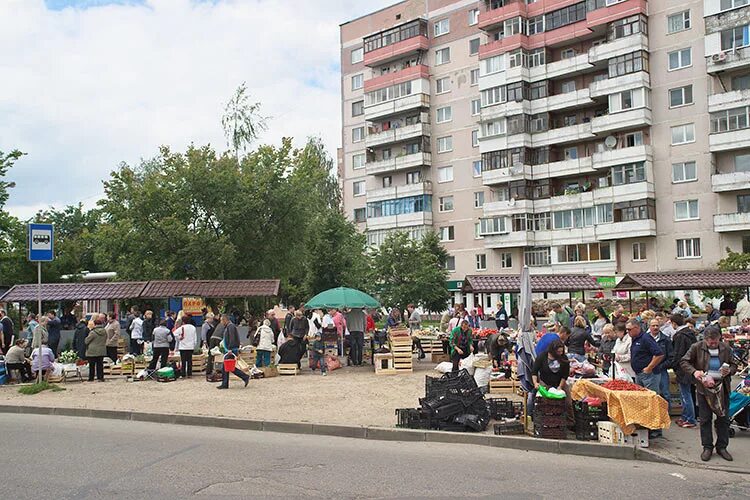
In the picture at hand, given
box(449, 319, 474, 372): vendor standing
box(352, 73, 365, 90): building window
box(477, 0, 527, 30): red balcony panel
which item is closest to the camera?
box(449, 319, 474, 372): vendor standing

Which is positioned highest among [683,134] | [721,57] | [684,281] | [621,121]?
[721,57]

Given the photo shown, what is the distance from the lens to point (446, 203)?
63688 mm

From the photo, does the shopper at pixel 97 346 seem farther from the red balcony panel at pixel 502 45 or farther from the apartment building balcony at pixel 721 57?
the red balcony panel at pixel 502 45

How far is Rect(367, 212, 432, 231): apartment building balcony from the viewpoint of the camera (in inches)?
2507

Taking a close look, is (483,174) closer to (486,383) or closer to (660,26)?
(660,26)

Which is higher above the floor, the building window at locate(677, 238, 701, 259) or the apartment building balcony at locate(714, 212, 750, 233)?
the apartment building balcony at locate(714, 212, 750, 233)

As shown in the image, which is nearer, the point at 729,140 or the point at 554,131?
the point at 729,140

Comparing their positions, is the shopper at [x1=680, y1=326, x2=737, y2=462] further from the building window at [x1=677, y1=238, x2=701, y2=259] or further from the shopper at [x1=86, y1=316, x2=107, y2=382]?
the building window at [x1=677, y1=238, x2=701, y2=259]

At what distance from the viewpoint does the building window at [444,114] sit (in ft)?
207

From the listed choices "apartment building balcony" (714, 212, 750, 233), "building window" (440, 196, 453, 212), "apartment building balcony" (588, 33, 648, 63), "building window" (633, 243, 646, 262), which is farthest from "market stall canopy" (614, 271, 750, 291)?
"building window" (440, 196, 453, 212)

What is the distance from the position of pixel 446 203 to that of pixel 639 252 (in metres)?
18.2

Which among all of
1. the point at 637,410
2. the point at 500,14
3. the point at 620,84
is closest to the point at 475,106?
the point at 500,14

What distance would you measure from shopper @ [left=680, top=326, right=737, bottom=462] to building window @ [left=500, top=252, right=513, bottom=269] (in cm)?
4901

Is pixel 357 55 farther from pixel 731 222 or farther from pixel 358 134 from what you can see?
pixel 731 222
